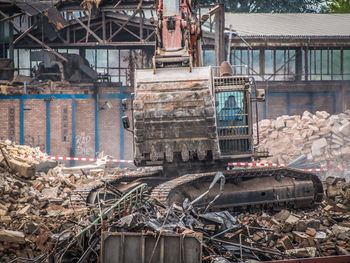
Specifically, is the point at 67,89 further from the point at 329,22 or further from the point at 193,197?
the point at 329,22

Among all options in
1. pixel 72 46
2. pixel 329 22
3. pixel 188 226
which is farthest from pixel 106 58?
pixel 188 226

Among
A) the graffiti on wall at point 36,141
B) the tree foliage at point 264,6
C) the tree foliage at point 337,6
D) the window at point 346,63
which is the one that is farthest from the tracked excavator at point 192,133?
the tree foliage at point 337,6

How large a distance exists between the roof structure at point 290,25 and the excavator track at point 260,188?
A: 18.2 m

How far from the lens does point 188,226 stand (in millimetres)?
7531

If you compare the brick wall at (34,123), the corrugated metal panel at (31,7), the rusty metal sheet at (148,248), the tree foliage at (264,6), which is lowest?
the rusty metal sheet at (148,248)

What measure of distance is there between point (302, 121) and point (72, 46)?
12.9 metres

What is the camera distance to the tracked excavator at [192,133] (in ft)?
34.5

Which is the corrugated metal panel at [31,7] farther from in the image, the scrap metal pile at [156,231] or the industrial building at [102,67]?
the scrap metal pile at [156,231]

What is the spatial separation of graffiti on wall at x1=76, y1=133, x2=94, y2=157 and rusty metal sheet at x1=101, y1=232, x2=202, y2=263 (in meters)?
20.5

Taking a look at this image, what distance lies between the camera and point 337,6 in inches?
2023

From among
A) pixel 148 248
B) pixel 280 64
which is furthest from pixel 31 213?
pixel 280 64

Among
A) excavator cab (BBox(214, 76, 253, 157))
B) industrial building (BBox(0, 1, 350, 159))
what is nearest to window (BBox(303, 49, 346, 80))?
industrial building (BBox(0, 1, 350, 159))

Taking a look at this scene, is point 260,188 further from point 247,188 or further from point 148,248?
point 148,248

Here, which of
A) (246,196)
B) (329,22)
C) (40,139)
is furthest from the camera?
(329,22)
